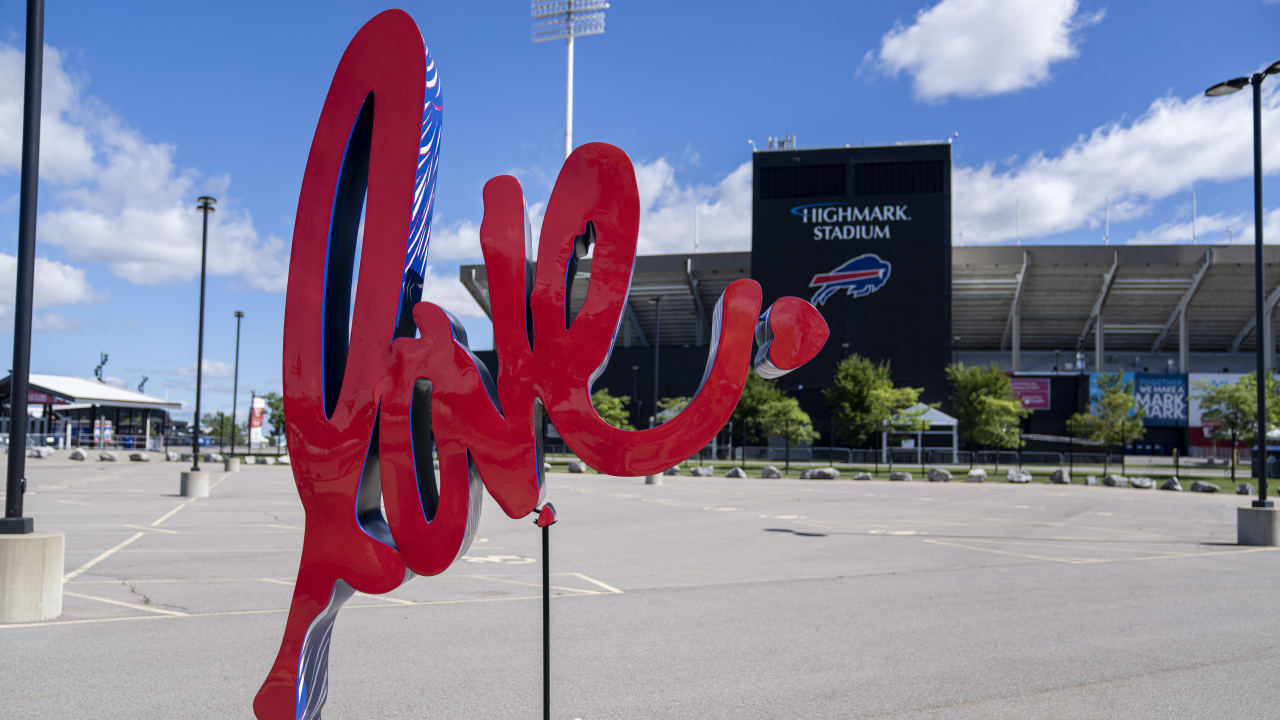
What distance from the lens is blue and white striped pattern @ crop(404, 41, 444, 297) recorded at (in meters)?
4.65

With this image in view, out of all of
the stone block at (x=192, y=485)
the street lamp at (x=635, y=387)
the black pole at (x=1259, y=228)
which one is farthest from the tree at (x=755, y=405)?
the black pole at (x=1259, y=228)

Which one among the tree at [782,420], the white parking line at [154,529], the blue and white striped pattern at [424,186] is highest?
the blue and white striped pattern at [424,186]

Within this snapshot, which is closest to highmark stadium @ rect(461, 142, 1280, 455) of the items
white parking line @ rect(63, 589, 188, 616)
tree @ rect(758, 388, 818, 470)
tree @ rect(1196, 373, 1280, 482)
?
tree @ rect(758, 388, 818, 470)

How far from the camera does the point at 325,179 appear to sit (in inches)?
189

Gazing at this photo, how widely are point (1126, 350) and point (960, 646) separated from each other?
7755 centimetres

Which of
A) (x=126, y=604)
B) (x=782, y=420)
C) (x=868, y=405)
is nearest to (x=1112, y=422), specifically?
(x=868, y=405)

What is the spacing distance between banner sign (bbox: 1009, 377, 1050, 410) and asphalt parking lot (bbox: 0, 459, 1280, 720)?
4743 centimetres

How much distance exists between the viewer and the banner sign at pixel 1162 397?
6219cm

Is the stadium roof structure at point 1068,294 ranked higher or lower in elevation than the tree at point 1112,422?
higher

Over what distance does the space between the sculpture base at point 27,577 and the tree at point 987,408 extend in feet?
141

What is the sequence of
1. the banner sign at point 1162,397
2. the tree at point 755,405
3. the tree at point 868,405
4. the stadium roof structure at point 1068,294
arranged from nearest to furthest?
the tree at point 868,405 → the tree at point 755,405 → the stadium roof structure at point 1068,294 → the banner sign at point 1162,397

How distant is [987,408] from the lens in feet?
146

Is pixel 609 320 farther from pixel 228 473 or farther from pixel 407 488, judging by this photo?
pixel 228 473

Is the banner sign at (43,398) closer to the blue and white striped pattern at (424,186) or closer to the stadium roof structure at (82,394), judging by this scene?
the stadium roof structure at (82,394)
